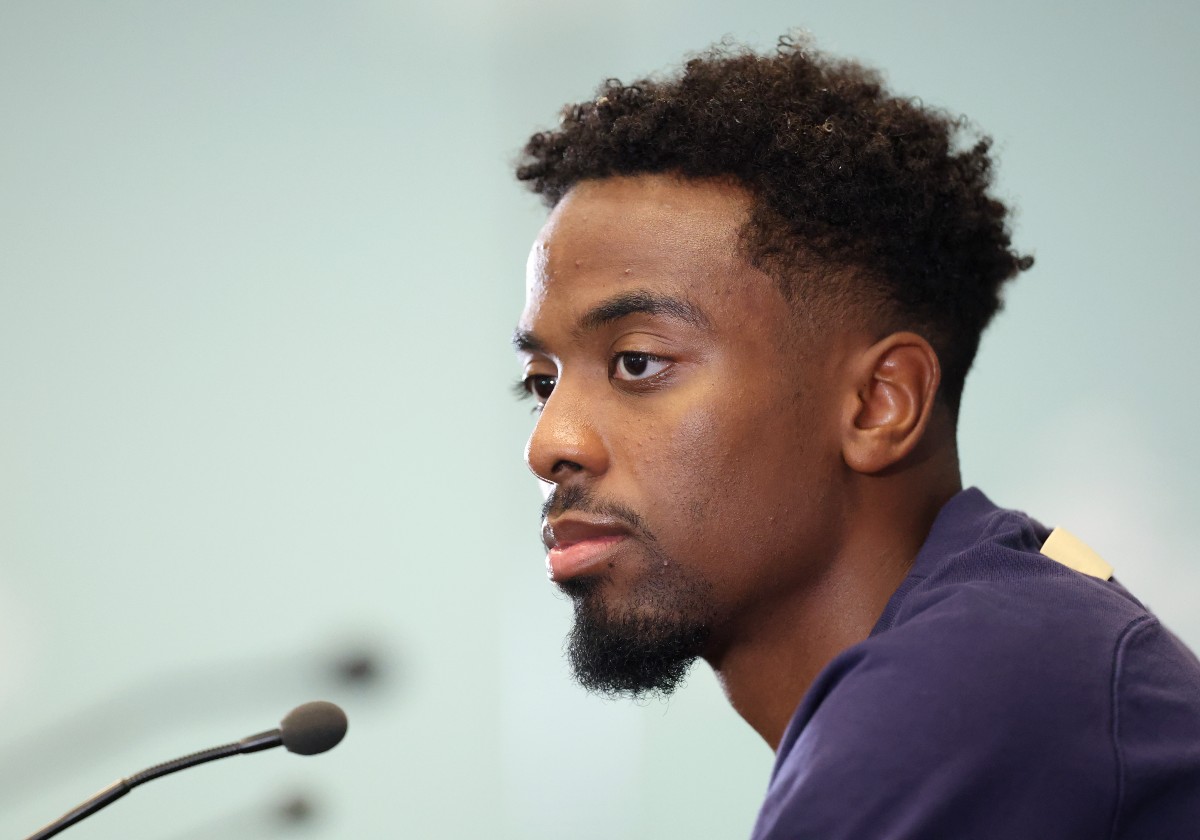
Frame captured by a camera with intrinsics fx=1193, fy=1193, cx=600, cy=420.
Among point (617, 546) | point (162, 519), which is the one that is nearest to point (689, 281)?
point (617, 546)

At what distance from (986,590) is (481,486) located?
2433mm

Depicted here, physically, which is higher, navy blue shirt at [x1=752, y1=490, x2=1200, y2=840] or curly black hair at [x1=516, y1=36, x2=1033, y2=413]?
curly black hair at [x1=516, y1=36, x2=1033, y2=413]

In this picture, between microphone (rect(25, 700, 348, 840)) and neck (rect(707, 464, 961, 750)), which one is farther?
neck (rect(707, 464, 961, 750))

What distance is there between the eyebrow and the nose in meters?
0.11

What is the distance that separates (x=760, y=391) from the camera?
4.91ft

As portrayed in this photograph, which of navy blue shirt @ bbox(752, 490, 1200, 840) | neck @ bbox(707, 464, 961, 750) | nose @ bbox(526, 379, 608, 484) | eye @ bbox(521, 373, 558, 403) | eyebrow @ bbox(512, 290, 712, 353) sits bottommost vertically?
navy blue shirt @ bbox(752, 490, 1200, 840)

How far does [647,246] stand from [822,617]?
0.53 m

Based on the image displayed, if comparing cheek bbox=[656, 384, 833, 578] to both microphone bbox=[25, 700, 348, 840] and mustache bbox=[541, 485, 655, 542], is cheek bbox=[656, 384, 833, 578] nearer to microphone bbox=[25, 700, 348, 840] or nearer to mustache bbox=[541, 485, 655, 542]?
mustache bbox=[541, 485, 655, 542]

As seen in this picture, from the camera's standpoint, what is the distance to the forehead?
1.52 metres

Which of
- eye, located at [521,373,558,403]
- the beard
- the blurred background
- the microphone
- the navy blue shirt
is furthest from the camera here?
the blurred background

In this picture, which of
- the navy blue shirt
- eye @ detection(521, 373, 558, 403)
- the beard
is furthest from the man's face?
the navy blue shirt

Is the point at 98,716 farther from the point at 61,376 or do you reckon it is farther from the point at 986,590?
the point at 986,590

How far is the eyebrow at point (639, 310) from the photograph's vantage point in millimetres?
1504

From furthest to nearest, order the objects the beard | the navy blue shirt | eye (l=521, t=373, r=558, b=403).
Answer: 1. eye (l=521, t=373, r=558, b=403)
2. the beard
3. the navy blue shirt
